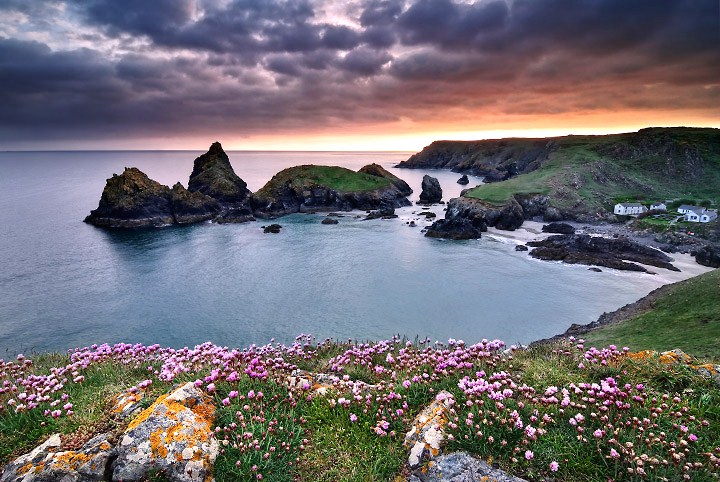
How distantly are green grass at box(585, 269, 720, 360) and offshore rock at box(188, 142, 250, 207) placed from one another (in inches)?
4025

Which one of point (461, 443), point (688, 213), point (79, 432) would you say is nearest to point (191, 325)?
point (79, 432)

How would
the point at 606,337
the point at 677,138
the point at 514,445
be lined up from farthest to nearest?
1. the point at 677,138
2. the point at 606,337
3. the point at 514,445

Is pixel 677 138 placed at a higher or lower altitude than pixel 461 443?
higher

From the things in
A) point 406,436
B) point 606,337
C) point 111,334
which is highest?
point 406,436

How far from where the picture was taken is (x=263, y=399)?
7.52 metres

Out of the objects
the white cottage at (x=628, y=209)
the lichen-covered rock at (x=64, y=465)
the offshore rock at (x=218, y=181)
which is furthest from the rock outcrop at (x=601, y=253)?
the offshore rock at (x=218, y=181)

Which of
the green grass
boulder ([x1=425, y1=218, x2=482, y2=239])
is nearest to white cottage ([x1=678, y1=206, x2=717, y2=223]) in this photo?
boulder ([x1=425, y1=218, x2=482, y2=239])

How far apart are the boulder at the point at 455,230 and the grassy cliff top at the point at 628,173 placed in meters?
18.4

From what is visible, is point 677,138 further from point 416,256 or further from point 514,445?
point 514,445

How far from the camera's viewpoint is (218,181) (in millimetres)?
114812

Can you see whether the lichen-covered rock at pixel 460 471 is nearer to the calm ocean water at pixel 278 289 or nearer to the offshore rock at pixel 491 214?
the calm ocean water at pixel 278 289

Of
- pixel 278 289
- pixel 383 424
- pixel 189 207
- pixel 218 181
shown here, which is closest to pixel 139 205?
pixel 189 207

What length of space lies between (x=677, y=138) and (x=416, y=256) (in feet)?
563

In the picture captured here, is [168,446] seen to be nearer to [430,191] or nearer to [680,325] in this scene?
[680,325]
